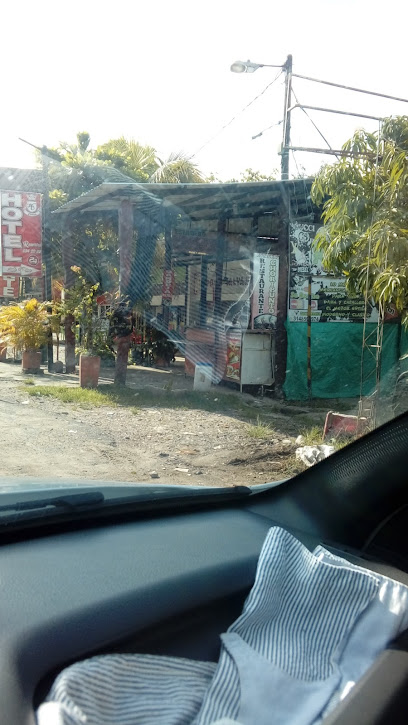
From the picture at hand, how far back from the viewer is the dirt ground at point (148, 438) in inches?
166

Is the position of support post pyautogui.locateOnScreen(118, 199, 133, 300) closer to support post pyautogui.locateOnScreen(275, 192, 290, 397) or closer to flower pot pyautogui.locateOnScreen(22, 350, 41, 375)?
flower pot pyautogui.locateOnScreen(22, 350, 41, 375)

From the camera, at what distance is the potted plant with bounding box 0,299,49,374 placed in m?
9.11

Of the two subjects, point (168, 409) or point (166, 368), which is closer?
point (168, 409)

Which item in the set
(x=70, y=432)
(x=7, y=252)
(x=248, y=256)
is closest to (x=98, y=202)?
(x=7, y=252)

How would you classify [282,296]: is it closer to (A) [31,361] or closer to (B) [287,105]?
(A) [31,361]

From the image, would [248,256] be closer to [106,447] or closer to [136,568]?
[106,447]

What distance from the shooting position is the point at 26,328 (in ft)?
32.0

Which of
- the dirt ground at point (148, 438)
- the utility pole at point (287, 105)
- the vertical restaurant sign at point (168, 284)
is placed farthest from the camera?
the vertical restaurant sign at point (168, 284)

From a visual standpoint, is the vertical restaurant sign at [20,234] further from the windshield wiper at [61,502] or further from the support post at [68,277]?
the windshield wiper at [61,502]

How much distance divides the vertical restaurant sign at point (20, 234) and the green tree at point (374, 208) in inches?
184

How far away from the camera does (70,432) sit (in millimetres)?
4980

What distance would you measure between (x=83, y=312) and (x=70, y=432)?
A: 4.36 m

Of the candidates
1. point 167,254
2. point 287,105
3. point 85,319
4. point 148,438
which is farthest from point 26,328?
point 287,105

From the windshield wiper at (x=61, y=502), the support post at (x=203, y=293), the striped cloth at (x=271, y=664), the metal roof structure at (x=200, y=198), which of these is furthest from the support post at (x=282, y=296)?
the striped cloth at (x=271, y=664)
